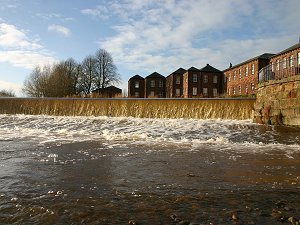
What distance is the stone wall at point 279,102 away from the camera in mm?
14484

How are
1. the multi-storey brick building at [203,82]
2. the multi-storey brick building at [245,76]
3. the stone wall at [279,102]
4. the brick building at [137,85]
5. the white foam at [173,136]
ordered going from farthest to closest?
the brick building at [137,85], the multi-storey brick building at [203,82], the multi-storey brick building at [245,76], the stone wall at [279,102], the white foam at [173,136]

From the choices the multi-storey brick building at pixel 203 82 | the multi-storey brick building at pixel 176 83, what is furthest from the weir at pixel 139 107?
the multi-storey brick building at pixel 176 83

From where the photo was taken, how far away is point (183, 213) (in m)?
3.69

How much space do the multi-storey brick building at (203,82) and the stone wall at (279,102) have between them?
130 ft

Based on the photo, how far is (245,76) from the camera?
4925cm

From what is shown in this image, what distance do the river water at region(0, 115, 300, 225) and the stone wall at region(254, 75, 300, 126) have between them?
16.1 feet

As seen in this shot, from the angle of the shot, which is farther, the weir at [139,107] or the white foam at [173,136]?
the weir at [139,107]

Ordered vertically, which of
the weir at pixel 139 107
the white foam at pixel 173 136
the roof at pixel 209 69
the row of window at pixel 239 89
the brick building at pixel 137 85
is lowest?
the white foam at pixel 173 136

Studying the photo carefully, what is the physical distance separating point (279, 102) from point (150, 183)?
40.7 feet

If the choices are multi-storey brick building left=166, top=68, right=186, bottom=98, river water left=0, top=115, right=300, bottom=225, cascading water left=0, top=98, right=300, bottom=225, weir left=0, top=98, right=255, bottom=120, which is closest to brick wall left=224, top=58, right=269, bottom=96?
multi-storey brick building left=166, top=68, right=186, bottom=98

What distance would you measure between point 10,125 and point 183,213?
17048 millimetres

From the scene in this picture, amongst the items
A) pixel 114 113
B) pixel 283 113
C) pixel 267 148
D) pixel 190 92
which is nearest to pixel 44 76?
pixel 190 92

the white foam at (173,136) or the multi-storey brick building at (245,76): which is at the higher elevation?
the multi-storey brick building at (245,76)

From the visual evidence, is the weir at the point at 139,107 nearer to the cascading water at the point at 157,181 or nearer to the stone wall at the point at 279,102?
the stone wall at the point at 279,102
